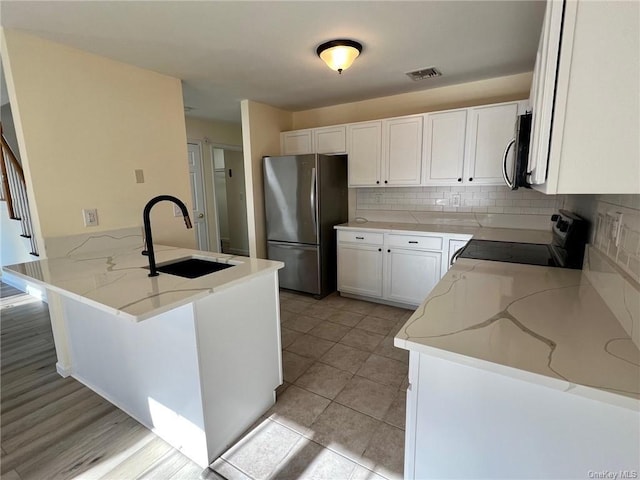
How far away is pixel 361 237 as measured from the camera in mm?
3436

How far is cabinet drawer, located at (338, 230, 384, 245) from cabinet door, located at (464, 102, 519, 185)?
105 centimetres

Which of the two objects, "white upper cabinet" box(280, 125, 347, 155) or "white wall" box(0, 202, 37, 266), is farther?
"white wall" box(0, 202, 37, 266)

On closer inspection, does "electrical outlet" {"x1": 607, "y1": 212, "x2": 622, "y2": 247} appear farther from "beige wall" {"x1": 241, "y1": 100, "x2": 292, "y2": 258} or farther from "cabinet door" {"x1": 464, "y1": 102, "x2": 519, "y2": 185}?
"beige wall" {"x1": 241, "y1": 100, "x2": 292, "y2": 258}

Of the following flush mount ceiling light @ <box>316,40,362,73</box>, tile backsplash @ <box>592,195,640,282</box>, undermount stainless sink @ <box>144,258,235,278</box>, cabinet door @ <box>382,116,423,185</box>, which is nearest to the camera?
tile backsplash @ <box>592,195,640,282</box>

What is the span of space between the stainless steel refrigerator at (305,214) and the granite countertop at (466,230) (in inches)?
11.5

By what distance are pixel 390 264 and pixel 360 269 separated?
1.20 feet

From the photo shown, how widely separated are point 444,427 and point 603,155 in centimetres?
87

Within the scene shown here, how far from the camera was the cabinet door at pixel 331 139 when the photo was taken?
3619mm

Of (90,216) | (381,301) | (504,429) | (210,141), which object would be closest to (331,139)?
(381,301)

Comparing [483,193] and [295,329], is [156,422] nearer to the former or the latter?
[295,329]

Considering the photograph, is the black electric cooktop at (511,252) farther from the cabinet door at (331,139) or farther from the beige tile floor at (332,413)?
the cabinet door at (331,139)

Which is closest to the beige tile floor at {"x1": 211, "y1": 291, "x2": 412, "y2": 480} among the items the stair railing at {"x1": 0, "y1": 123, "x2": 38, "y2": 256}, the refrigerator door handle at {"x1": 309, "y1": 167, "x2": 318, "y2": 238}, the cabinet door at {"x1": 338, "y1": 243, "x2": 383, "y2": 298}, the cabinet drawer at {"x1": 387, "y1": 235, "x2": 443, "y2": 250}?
the cabinet door at {"x1": 338, "y1": 243, "x2": 383, "y2": 298}

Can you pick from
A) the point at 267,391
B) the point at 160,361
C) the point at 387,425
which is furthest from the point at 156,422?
the point at 387,425

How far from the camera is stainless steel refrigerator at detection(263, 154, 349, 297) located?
136 inches
